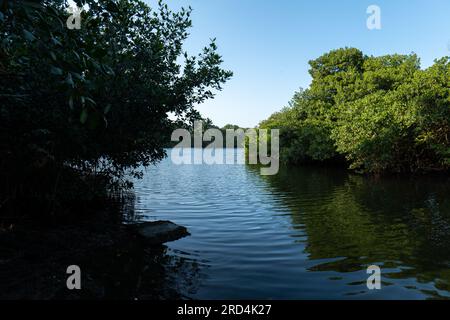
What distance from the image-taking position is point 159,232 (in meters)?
12.5

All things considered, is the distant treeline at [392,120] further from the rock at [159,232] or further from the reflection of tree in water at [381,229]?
the rock at [159,232]

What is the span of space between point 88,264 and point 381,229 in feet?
37.0

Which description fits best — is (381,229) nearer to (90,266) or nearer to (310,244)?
(310,244)

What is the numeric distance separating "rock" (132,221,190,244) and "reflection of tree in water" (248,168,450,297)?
16.3 ft

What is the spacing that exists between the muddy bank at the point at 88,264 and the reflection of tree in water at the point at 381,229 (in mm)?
4446

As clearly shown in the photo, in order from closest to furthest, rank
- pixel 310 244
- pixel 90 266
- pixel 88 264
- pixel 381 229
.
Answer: pixel 90 266 < pixel 88 264 < pixel 310 244 < pixel 381 229

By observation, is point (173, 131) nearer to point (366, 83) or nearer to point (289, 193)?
point (289, 193)

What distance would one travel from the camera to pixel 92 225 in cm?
1394

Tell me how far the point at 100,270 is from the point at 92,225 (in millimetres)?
5200

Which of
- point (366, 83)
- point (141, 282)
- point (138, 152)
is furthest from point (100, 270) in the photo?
point (366, 83)

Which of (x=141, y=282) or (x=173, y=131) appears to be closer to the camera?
(x=141, y=282)

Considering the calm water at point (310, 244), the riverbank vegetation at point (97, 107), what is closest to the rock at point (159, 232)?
the calm water at point (310, 244)

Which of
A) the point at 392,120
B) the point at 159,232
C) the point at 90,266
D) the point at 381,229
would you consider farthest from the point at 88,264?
the point at 392,120

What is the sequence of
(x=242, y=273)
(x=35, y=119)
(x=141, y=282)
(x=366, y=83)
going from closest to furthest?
(x=141, y=282) → (x=242, y=273) → (x=35, y=119) → (x=366, y=83)
